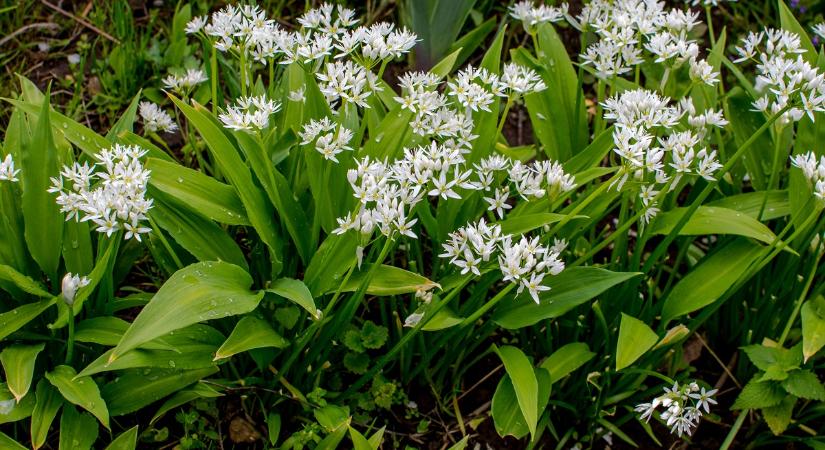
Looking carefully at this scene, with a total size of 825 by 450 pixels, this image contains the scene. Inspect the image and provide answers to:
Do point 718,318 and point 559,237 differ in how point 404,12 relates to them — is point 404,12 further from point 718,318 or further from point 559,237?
point 718,318

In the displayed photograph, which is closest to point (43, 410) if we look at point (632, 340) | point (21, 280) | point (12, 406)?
point (12, 406)

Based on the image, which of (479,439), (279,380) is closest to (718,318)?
(479,439)

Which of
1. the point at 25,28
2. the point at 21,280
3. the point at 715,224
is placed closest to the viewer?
the point at 21,280

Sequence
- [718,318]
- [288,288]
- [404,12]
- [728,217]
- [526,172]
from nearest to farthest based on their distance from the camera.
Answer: [288,288] → [526,172] → [728,217] → [718,318] → [404,12]

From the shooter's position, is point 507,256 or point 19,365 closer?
point 507,256

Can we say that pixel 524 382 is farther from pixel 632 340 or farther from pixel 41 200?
pixel 41 200

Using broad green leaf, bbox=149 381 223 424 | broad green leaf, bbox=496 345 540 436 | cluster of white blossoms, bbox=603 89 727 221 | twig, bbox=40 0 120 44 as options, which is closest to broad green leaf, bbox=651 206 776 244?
cluster of white blossoms, bbox=603 89 727 221
